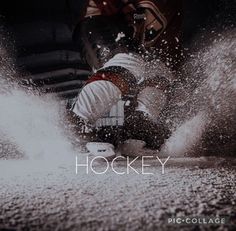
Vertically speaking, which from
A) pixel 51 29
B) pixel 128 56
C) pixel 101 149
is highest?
pixel 51 29

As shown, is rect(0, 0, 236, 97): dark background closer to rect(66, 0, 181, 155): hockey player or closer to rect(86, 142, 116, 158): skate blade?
rect(66, 0, 181, 155): hockey player

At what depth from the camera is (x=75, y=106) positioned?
1.33 meters

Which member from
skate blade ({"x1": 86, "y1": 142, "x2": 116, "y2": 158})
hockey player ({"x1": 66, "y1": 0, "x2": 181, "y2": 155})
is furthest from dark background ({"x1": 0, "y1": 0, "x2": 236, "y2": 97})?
skate blade ({"x1": 86, "y1": 142, "x2": 116, "y2": 158})

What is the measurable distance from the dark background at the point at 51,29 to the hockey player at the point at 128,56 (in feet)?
0.16

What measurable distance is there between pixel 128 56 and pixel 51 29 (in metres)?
0.36

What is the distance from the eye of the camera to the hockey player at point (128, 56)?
1.33 metres

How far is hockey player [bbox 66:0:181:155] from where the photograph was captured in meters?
1.33

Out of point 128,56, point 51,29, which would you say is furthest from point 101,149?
point 51,29

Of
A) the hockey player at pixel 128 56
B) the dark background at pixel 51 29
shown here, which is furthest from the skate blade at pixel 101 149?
the dark background at pixel 51 29

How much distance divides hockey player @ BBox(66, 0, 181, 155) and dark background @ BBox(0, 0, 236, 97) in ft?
0.16

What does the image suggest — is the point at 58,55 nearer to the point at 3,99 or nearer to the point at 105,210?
the point at 3,99

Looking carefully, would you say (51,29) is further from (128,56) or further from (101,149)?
(101,149)

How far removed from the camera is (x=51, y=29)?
141 cm

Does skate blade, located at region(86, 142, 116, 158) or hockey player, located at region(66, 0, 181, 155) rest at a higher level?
hockey player, located at region(66, 0, 181, 155)
